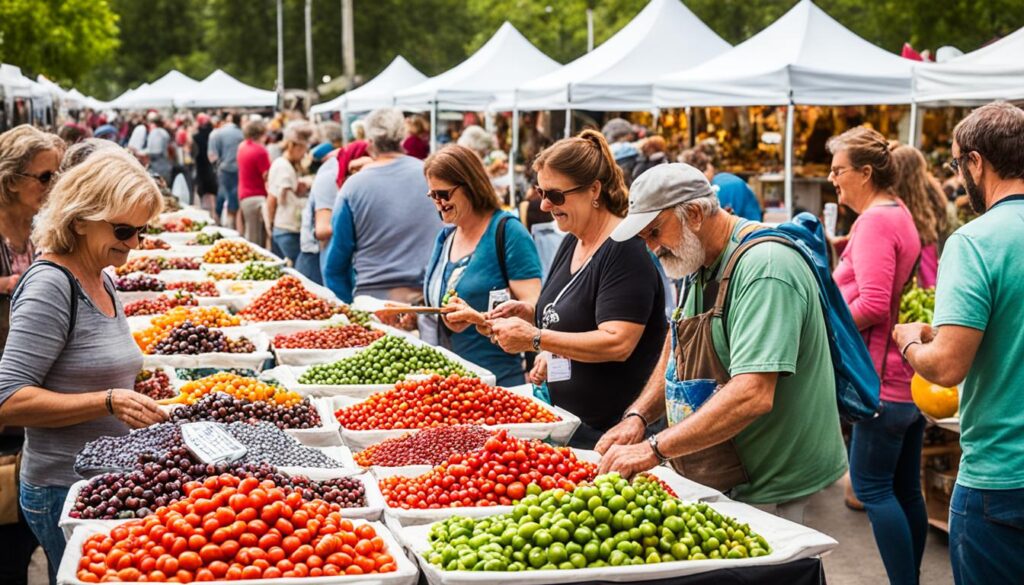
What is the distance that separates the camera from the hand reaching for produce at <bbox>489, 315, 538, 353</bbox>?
14.1ft

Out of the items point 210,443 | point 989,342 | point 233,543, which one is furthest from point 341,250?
point 989,342

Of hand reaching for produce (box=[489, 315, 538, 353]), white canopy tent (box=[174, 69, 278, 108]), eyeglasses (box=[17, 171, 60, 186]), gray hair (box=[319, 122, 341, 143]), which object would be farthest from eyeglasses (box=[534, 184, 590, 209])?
white canopy tent (box=[174, 69, 278, 108])

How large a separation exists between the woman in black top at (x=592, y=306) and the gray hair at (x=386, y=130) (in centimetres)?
281

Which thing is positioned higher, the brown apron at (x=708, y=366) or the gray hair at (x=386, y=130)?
the gray hair at (x=386, y=130)

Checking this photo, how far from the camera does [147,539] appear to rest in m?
2.91

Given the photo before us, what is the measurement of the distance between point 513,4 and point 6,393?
178 ft

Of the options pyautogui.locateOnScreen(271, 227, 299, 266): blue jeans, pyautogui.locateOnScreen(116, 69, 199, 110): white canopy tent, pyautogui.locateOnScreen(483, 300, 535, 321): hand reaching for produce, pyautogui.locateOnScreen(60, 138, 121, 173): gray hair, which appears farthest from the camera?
pyautogui.locateOnScreen(116, 69, 199, 110): white canopy tent

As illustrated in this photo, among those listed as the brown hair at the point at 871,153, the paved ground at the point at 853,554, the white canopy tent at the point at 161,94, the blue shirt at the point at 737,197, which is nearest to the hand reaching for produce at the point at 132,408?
the paved ground at the point at 853,554

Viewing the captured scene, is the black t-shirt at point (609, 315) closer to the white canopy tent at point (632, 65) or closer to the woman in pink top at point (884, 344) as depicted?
the woman in pink top at point (884, 344)

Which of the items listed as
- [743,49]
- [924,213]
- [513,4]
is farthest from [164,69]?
[924,213]

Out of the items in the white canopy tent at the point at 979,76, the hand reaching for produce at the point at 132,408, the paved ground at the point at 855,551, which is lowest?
the paved ground at the point at 855,551

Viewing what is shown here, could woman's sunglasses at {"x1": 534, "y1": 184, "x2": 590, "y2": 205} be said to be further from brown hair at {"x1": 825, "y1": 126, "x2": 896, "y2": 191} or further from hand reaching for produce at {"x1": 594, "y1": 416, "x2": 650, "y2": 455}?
brown hair at {"x1": 825, "y1": 126, "x2": 896, "y2": 191}

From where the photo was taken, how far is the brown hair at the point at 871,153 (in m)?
5.14

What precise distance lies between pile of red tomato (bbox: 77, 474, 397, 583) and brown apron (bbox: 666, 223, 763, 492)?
1.08 meters
